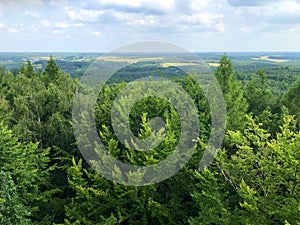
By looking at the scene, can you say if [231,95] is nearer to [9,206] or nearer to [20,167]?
[20,167]

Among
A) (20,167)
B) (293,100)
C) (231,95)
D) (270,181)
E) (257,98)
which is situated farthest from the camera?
(257,98)

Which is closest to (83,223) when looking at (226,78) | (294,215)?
(294,215)

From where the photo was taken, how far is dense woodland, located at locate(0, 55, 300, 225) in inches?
683

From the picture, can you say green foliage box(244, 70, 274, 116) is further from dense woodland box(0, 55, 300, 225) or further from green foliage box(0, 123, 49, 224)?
green foliage box(0, 123, 49, 224)

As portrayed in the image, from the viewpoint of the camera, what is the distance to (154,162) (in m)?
20.8

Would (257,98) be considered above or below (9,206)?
above

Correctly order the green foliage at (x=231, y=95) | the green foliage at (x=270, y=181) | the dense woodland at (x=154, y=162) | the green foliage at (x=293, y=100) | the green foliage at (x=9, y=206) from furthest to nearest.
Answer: the green foliage at (x=293, y=100) < the green foliage at (x=231, y=95) < the green foliage at (x=9, y=206) < the dense woodland at (x=154, y=162) < the green foliage at (x=270, y=181)

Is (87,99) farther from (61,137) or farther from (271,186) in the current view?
(271,186)

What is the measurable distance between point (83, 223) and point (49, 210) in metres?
5.16

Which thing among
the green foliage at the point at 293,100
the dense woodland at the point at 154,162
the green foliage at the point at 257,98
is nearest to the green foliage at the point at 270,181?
the dense woodland at the point at 154,162

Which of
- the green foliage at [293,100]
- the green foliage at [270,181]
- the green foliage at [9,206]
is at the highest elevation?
the green foliage at [293,100]

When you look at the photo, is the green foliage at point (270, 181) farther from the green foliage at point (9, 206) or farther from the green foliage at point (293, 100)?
the green foliage at point (293, 100)

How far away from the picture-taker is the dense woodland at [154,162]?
57.0ft

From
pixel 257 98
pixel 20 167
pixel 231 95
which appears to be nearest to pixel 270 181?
pixel 231 95
